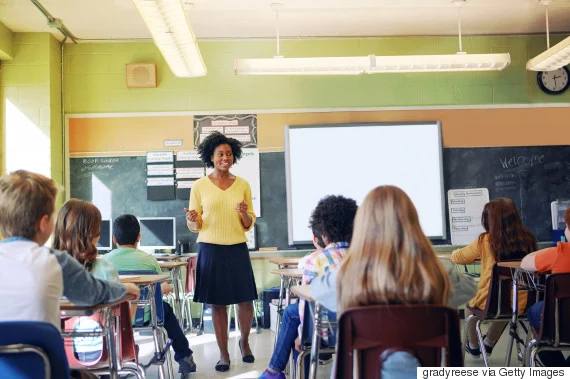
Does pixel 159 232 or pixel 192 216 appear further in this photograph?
pixel 159 232

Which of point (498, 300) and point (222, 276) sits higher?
point (222, 276)

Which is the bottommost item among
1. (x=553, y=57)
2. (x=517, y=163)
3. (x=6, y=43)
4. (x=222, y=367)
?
(x=222, y=367)

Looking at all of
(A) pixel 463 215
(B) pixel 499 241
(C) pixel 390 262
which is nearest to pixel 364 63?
(A) pixel 463 215

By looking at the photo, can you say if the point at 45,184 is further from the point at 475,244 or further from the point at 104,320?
the point at 475,244

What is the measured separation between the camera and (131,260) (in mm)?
3574

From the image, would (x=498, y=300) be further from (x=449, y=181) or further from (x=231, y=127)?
(x=231, y=127)

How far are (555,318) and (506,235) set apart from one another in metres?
1.01

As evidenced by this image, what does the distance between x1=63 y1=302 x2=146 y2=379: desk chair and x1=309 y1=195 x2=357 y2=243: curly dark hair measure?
0.93 m

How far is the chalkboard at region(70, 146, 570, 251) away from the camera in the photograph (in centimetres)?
611

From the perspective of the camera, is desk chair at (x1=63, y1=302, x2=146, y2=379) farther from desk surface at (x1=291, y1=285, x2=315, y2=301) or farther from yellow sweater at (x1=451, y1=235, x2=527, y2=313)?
yellow sweater at (x1=451, y1=235, x2=527, y2=313)

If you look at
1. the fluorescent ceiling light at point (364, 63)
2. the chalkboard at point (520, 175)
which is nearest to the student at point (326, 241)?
the fluorescent ceiling light at point (364, 63)

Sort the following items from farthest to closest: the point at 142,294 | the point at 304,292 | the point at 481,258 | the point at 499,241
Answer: the point at 481,258 < the point at 499,241 < the point at 142,294 < the point at 304,292

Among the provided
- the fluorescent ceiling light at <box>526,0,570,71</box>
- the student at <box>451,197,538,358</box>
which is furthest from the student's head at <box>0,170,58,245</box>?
the fluorescent ceiling light at <box>526,0,570,71</box>

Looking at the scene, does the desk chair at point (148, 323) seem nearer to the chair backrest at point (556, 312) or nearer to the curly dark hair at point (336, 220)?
the curly dark hair at point (336, 220)
